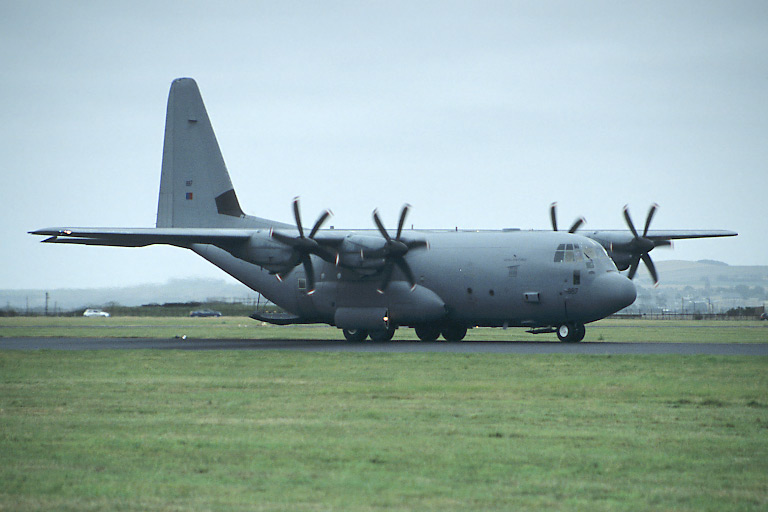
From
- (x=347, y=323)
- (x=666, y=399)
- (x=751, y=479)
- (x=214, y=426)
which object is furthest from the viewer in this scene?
(x=347, y=323)

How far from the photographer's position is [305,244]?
35.5 m

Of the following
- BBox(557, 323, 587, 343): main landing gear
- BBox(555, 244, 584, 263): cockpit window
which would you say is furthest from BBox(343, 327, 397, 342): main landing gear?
BBox(555, 244, 584, 263): cockpit window

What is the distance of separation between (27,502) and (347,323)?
29.6 m

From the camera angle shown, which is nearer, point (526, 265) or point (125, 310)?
point (526, 265)

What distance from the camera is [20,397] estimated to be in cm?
1727

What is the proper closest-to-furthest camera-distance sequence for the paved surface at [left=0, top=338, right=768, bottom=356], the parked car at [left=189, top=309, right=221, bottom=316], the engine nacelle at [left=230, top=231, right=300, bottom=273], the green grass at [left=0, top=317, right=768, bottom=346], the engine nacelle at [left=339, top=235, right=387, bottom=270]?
the paved surface at [left=0, top=338, right=768, bottom=356] → the engine nacelle at [left=230, top=231, right=300, bottom=273] → the engine nacelle at [left=339, top=235, right=387, bottom=270] → the green grass at [left=0, top=317, right=768, bottom=346] → the parked car at [left=189, top=309, right=221, bottom=316]

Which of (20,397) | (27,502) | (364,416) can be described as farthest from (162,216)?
(27,502)

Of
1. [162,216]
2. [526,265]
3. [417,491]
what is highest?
[162,216]

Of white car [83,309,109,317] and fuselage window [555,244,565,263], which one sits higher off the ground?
fuselage window [555,244,565,263]

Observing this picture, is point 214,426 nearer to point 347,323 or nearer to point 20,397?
point 20,397

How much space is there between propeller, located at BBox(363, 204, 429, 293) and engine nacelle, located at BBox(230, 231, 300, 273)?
3.20m

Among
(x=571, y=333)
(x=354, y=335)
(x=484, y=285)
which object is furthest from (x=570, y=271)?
(x=354, y=335)

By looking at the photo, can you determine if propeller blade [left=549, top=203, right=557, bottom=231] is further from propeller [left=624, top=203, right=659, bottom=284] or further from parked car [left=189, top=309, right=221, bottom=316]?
parked car [left=189, top=309, right=221, bottom=316]

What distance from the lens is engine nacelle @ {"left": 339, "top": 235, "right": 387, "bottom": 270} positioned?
121 ft
